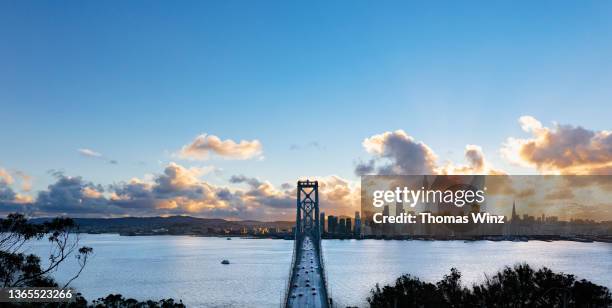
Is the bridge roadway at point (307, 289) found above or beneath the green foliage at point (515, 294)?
beneath

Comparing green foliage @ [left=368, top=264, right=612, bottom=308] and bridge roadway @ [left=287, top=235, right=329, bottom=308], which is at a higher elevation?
green foliage @ [left=368, top=264, right=612, bottom=308]

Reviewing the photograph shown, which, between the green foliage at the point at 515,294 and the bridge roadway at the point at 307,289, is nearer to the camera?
the green foliage at the point at 515,294

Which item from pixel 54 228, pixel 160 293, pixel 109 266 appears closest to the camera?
pixel 54 228

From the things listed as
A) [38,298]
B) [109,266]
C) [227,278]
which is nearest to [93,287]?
[227,278]

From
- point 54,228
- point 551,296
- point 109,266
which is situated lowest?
point 109,266

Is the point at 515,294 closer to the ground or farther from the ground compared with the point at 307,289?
farther from the ground

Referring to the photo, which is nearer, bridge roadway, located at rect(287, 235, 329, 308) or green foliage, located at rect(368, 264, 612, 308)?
green foliage, located at rect(368, 264, 612, 308)

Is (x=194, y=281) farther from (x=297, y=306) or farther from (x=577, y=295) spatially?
(x=577, y=295)

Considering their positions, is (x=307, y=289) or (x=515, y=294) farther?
(x=307, y=289)
